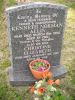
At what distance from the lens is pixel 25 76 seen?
5.63 metres

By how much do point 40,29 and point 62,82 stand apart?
109cm

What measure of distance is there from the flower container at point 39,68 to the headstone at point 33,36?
14 cm

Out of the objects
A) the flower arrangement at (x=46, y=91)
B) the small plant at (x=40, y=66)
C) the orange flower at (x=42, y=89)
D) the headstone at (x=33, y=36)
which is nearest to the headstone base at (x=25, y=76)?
the headstone at (x=33, y=36)

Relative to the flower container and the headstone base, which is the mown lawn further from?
the flower container

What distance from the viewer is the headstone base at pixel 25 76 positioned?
18.1 ft

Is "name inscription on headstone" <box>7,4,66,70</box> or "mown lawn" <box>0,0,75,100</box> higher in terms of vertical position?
"name inscription on headstone" <box>7,4,66,70</box>

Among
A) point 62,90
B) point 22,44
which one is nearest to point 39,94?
point 62,90

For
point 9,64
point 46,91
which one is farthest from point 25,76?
point 46,91

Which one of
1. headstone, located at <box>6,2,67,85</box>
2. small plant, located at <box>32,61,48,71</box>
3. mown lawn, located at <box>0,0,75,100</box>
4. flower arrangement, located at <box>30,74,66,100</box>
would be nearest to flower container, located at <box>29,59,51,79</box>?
small plant, located at <box>32,61,48,71</box>

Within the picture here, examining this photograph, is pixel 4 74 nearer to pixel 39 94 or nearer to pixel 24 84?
pixel 24 84

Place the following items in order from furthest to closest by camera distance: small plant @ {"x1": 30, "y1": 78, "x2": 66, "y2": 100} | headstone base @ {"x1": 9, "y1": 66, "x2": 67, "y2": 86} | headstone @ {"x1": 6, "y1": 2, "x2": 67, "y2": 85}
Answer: headstone base @ {"x1": 9, "y1": 66, "x2": 67, "y2": 86}
headstone @ {"x1": 6, "y1": 2, "x2": 67, "y2": 85}
small plant @ {"x1": 30, "y1": 78, "x2": 66, "y2": 100}

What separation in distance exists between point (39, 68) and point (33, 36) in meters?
0.59

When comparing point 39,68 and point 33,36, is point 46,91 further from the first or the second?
point 33,36

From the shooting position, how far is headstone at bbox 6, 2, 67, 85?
519 cm
